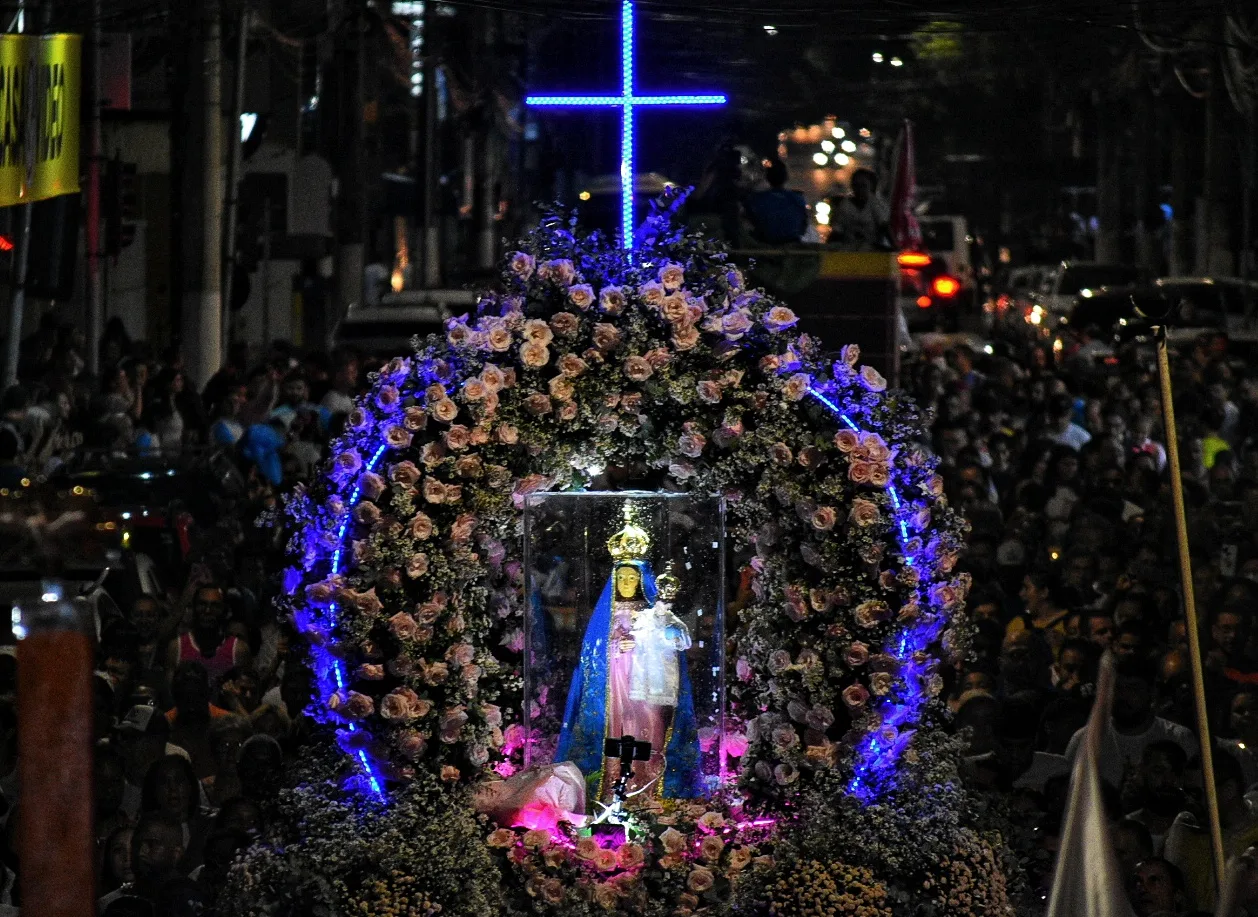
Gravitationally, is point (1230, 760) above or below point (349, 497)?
below

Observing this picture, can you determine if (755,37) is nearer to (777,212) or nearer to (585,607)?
(777,212)

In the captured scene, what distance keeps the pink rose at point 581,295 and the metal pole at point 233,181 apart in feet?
45.6

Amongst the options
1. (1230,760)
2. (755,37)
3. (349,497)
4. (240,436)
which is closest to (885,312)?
(240,436)

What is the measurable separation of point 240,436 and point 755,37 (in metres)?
17.8

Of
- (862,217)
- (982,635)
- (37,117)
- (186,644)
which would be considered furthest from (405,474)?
(862,217)

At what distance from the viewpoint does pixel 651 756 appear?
10.2m

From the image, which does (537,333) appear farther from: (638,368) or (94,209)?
(94,209)

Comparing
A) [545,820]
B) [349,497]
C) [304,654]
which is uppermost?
[349,497]

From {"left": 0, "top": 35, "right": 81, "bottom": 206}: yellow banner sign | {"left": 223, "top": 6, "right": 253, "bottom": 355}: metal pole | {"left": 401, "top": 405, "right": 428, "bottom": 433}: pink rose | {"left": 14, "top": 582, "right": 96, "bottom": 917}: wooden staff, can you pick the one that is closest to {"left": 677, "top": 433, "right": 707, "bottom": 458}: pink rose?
{"left": 401, "top": 405, "right": 428, "bottom": 433}: pink rose

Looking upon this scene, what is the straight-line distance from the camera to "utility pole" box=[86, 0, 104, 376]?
20484 millimetres

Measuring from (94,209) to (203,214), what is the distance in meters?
2.55

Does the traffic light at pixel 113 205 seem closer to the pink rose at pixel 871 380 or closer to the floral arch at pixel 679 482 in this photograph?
the floral arch at pixel 679 482

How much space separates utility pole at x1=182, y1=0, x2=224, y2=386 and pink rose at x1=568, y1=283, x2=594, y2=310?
1372cm

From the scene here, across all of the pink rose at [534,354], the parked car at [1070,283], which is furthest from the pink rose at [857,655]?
the parked car at [1070,283]
